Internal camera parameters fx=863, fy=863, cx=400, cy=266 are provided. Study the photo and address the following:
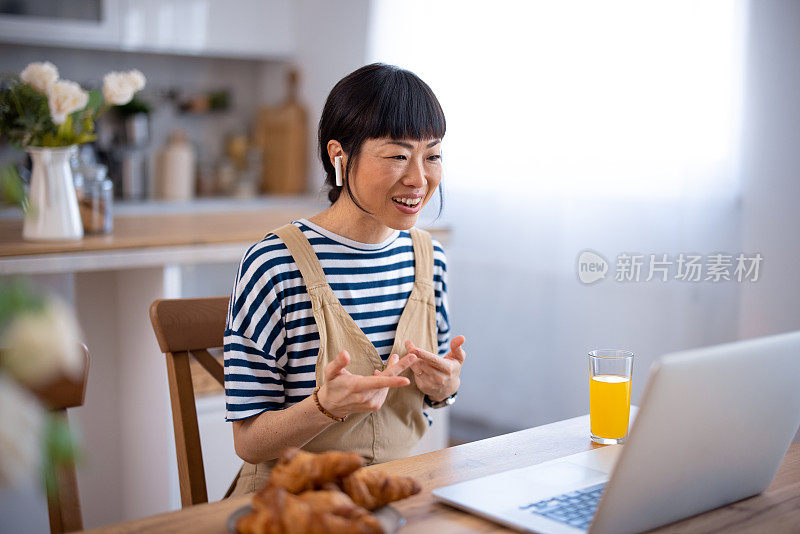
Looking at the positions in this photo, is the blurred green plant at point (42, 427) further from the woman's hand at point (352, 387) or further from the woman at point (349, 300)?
the woman at point (349, 300)

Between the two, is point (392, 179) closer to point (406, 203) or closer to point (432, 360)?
point (406, 203)

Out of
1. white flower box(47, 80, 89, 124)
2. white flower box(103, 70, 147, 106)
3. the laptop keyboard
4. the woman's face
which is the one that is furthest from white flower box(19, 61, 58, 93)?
the laptop keyboard

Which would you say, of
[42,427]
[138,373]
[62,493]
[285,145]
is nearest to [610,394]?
[62,493]

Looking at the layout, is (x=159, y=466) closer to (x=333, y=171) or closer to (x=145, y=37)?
(x=333, y=171)

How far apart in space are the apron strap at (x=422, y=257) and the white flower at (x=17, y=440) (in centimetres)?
109

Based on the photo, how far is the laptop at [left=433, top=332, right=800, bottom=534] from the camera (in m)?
0.78

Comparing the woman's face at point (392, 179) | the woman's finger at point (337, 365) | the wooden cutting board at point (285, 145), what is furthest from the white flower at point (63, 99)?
the wooden cutting board at point (285, 145)

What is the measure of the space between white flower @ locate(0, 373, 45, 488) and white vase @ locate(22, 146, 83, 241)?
5.92 ft

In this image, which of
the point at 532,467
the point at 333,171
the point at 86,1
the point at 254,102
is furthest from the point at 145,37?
the point at 532,467

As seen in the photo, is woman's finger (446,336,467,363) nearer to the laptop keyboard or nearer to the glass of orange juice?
the glass of orange juice

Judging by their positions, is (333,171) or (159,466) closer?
(333,171)

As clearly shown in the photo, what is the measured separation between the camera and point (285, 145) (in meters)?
3.91

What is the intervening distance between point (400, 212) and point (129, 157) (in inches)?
102

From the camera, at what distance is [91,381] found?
2242 mm
